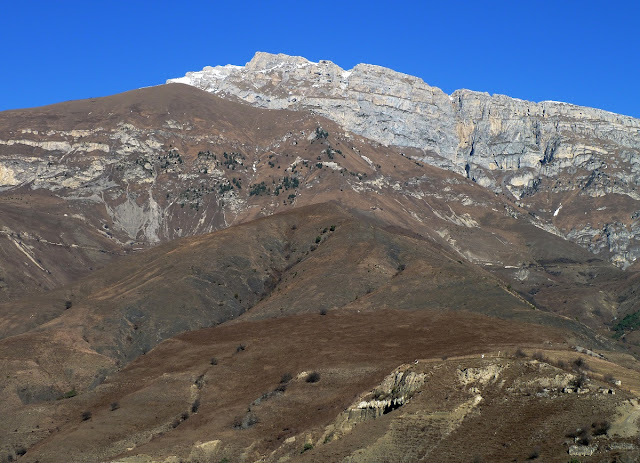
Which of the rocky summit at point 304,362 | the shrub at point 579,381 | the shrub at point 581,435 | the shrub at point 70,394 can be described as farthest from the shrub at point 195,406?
the shrub at point 581,435

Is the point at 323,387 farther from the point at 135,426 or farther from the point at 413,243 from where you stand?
the point at 413,243

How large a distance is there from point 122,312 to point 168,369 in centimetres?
3212

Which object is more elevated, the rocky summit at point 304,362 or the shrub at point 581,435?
the rocky summit at point 304,362

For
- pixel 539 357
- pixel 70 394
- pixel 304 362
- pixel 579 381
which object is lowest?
pixel 579 381

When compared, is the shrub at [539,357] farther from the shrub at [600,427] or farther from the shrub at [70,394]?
the shrub at [70,394]

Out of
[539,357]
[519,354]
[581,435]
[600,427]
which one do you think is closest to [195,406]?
[519,354]

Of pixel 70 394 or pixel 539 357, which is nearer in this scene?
pixel 539 357

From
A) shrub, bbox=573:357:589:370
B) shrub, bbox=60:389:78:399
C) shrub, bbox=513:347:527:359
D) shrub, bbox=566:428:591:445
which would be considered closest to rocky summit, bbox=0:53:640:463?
shrub, bbox=566:428:591:445

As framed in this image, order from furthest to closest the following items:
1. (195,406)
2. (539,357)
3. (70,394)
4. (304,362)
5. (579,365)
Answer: (70,394) → (304,362) → (195,406) → (579,365) → (539,357)

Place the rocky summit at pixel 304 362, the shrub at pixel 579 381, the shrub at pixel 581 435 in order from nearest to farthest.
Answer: the shrub at pixel 581 435
the rocky summit at pixel 304 362
the shrub at pixel 579 381

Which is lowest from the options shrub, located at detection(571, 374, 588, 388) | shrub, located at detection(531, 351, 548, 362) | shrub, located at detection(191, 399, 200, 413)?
shrub, located at detection(571, 374, 588, 388)

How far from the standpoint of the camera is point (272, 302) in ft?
461

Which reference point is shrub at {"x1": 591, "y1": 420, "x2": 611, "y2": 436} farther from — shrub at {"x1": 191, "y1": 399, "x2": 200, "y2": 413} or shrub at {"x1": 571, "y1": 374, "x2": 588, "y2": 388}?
shrub at {"x1": 191, "y1": 399, "x2": 200, "y2": 413}

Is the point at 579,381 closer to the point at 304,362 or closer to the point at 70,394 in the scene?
the point at 304,362
